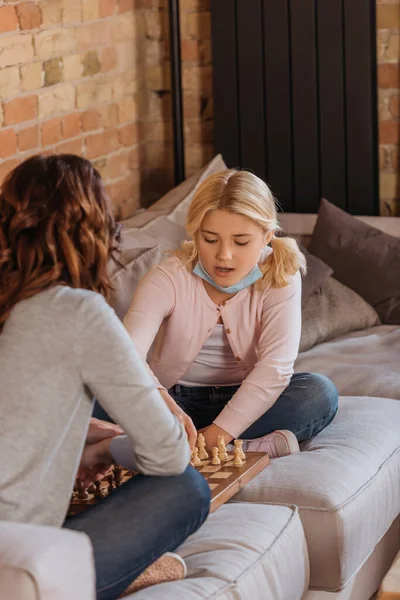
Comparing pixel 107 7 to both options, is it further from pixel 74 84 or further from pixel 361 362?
pixel 361 362

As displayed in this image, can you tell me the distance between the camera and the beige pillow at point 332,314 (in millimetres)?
3432

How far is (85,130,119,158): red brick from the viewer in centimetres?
379

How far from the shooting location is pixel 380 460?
2529 millimetres

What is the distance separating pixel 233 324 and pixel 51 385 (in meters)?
1.00

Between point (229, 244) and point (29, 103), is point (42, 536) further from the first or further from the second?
point (29, 103)

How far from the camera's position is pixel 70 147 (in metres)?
3.64

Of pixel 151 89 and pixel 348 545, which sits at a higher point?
pixel 151 89

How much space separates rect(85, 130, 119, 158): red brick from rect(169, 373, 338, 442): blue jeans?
4.29 feet

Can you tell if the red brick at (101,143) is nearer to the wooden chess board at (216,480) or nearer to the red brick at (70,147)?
the red brick at (70,147)

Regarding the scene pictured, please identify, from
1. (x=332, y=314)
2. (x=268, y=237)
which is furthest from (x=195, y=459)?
(x=332, y=314)

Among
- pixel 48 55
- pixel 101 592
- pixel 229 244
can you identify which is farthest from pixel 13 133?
pixel 101 592

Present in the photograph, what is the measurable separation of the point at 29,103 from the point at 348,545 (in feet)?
5.81

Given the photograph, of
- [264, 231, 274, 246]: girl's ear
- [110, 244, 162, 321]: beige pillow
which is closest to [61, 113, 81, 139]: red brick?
[110, 244, 162, 321]: beige pillow

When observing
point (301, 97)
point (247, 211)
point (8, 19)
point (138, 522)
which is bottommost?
point (138, 522)
